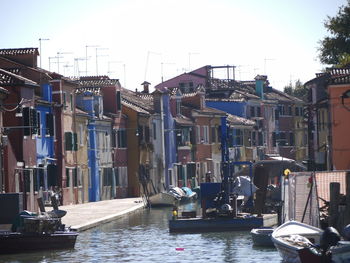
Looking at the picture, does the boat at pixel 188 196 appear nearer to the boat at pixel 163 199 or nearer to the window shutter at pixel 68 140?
the boat at pixel 163 199

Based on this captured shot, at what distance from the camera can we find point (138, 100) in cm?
9475

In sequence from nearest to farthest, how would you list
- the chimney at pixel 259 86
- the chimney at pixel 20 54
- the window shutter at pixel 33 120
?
1. the window shutter at pixel 33 120
2. the chimney at pixel 20 54
3. the chimney at pixel 259 86

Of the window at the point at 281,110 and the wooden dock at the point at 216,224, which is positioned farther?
the window at the point at 281,110

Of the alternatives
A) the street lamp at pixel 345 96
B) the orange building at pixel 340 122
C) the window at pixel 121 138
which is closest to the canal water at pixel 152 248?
the street lamp at pixel 345 96

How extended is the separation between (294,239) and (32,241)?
418 inches

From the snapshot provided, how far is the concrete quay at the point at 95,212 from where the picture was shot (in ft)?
178

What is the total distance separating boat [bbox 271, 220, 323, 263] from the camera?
3369cm

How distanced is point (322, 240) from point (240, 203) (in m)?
25.6

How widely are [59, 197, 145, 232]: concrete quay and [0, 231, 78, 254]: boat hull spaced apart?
4.97 metres

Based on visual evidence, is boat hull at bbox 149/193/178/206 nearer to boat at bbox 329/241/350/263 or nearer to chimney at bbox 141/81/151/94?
chimney at bbox 141/81/151/94

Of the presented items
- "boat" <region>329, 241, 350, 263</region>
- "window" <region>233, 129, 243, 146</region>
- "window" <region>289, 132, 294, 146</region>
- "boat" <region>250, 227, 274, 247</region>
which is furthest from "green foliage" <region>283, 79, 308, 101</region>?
"boat" <region>329, 241, 350, 263</region>

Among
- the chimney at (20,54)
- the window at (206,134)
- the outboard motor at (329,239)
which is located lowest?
the outboard motor at (329,239)

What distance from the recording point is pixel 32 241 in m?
42.2

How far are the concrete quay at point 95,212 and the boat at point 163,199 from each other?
69 cm
